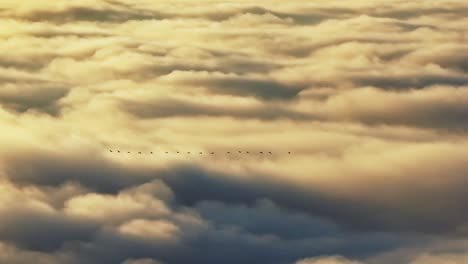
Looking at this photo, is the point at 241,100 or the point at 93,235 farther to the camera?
the point at 241,100

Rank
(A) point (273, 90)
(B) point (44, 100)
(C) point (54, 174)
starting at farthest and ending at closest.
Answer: (A) point (273, 90), (B) point (44, 100), (C) point (54, 174)

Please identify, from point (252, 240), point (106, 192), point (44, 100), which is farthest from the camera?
point (44, 100)

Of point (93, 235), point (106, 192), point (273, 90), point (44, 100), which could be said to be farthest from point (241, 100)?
point (93, 235)

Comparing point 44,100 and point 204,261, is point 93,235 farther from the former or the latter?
point 44,100

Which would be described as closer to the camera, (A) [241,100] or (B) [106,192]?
(B) [106,192]

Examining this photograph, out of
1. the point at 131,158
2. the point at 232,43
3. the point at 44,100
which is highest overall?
the point at 232,43

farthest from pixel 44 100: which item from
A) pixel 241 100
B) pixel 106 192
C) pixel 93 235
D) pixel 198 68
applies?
pixel 93 235

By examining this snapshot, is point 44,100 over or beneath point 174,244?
over

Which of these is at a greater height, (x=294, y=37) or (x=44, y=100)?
(x=294, y=37)

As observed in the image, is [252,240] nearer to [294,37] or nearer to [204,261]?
[204,261]
